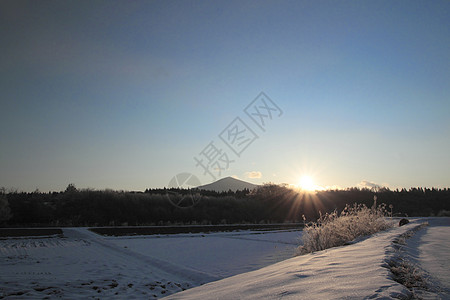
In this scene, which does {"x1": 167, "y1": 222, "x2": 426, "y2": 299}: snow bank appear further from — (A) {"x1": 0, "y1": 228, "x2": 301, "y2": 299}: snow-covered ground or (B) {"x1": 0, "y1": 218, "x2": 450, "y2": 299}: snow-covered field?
(A) {"x1": 0, "y1": 228, "x2": 301, "y2": 299}: snow-covered ground

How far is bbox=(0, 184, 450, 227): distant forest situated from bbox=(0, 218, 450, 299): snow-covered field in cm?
1452

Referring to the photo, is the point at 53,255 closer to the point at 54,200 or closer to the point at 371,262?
the point at 371,262

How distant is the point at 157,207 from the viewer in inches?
1366

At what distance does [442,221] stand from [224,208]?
2284 cm

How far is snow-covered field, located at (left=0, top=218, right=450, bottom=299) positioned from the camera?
3095 mm

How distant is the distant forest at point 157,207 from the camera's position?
29.4 meters

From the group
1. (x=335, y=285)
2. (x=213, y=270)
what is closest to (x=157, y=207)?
(x=213, y=270)

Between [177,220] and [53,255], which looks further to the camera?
[177,220]

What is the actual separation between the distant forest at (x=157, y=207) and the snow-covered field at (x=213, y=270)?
14.5m

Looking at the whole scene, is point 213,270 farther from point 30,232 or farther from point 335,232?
point 30,232

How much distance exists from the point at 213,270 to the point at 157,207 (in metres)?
26.5

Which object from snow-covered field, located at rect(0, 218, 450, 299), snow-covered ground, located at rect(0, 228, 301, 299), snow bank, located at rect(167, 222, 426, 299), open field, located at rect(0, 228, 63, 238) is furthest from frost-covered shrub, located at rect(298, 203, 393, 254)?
open field, located at rect(0, 228, 63, 238)

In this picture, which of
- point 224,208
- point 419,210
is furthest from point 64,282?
point 419,210

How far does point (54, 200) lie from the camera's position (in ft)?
111
